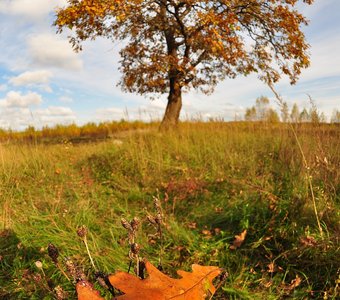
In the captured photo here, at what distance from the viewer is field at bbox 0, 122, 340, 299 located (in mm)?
2316

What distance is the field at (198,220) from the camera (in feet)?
7.60

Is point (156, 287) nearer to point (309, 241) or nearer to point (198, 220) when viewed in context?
point (309, 241)

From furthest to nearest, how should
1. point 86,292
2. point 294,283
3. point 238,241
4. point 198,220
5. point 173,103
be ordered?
point 173,103 < point 198,220 < point 238,241 < point 294,283 < point 86,292

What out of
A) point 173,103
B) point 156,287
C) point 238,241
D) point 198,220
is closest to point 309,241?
point 238,241

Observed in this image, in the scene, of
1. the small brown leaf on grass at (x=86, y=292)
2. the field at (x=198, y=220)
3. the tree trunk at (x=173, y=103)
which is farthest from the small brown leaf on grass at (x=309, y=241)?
the tree trunk at (x=173, y=103)

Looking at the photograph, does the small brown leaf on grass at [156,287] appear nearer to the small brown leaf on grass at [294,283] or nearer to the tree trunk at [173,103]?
the small brown leaf on grass at [294,283]

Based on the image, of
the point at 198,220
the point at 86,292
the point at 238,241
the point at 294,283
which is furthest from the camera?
the point at 198,220

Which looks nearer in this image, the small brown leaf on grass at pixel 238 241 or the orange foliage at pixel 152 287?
the orange foliage at pixel 152 287

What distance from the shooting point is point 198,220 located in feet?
11.2

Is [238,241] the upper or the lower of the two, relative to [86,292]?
lower

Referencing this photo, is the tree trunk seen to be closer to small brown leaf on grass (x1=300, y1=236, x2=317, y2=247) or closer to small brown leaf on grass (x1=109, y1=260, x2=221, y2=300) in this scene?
small brown leaf on grass (x1=300, y1=236, x2=317, y2=247)

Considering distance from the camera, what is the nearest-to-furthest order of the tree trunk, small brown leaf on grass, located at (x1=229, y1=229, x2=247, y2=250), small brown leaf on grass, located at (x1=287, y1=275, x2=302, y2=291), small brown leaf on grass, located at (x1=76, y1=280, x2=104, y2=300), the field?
small brown leaf on grass, located at (x1=76, y1=280, x2=104, y2=300) < small brown leaf on grass, located at (x1=287, y1=275, x2=302, y2=291) < the field < small brown leaf on grass, located at (x1=229, y1=229, x2=247, y2=250) < the tree trunk

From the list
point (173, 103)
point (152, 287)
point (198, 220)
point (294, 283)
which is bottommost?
point (294, 283)

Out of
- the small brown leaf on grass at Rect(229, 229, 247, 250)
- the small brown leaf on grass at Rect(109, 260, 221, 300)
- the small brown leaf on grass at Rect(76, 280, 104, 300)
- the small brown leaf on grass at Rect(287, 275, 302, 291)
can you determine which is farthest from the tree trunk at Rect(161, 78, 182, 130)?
the small brown leaf on grass at Rect(76, 280, 104, 300)
